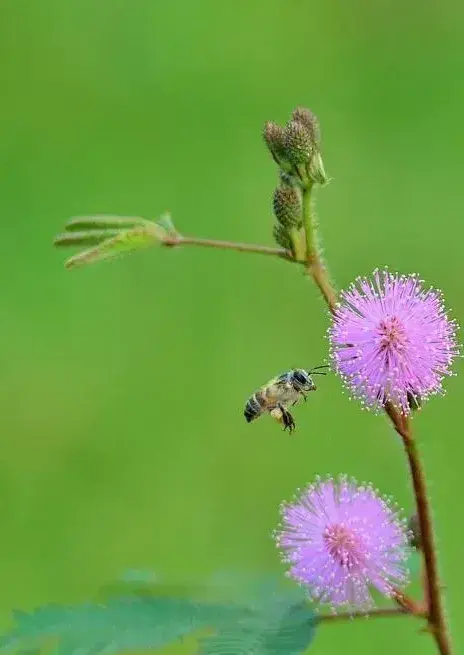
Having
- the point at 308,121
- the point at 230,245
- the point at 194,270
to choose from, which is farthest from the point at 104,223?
the point at 194,270

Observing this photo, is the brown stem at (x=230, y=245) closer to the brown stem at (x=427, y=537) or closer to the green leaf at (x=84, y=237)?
the green leaf at (x=84, y=237)

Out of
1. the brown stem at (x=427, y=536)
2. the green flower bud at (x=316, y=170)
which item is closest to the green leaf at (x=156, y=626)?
the brown stem at (x=427, y=536)

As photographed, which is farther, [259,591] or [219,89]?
[219,89]

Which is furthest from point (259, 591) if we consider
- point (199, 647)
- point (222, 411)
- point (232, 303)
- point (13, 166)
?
point (13, 166)

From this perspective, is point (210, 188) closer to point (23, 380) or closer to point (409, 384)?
point (23, 380)

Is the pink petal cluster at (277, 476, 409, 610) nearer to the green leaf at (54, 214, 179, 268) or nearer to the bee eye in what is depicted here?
the bee eye

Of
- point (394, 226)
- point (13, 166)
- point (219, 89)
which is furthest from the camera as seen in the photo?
point (219, 89)

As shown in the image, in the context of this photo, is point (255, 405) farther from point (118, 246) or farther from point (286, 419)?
point (118, 246)
